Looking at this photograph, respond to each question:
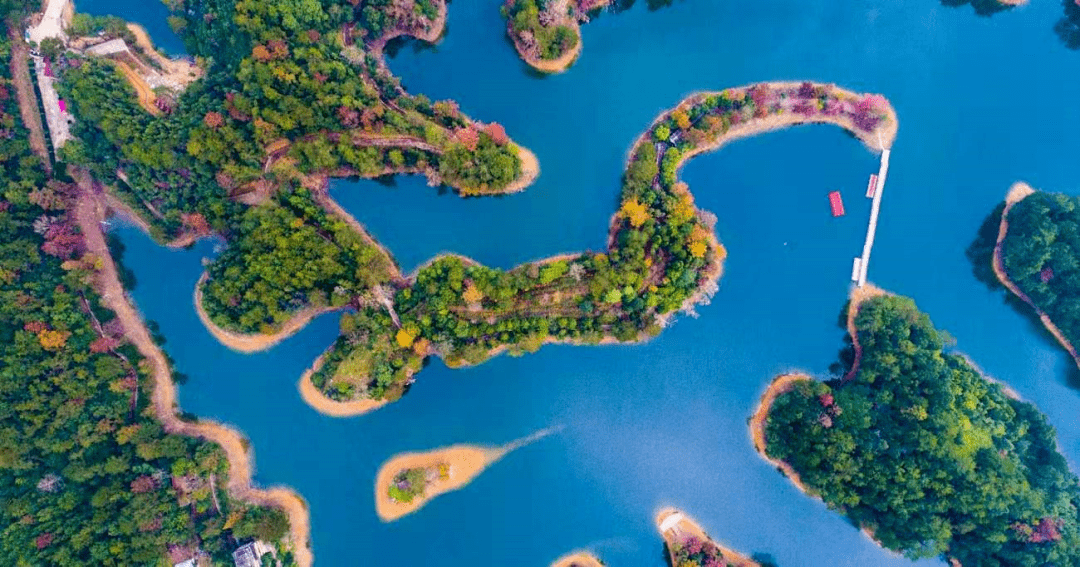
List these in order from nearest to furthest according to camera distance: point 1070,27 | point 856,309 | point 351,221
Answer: point 351,221 < point 856,309 < point 1070,27

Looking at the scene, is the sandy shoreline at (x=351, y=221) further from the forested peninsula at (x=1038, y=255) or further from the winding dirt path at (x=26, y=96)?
the forested peninsula at (x=1038, y=255)

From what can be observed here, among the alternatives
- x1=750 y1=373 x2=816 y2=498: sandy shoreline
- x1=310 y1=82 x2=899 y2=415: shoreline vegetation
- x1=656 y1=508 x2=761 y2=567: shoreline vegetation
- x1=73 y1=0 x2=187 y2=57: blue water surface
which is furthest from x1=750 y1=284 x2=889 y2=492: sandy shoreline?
x1=73 y1=0 x2=187 y2=57: blue water surface

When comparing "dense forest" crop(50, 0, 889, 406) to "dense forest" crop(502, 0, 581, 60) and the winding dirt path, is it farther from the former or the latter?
"dense forest" crop(502, 0, 581, 60)

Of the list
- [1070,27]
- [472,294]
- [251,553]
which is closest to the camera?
[472,294]

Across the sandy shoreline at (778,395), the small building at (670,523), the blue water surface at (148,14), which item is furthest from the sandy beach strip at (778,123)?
the blue water surface at (148,14)

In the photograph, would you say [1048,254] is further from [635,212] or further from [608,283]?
[608,283]

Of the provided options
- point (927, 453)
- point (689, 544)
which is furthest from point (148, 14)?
point (927, 453)

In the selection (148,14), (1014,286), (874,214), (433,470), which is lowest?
(433,470)
